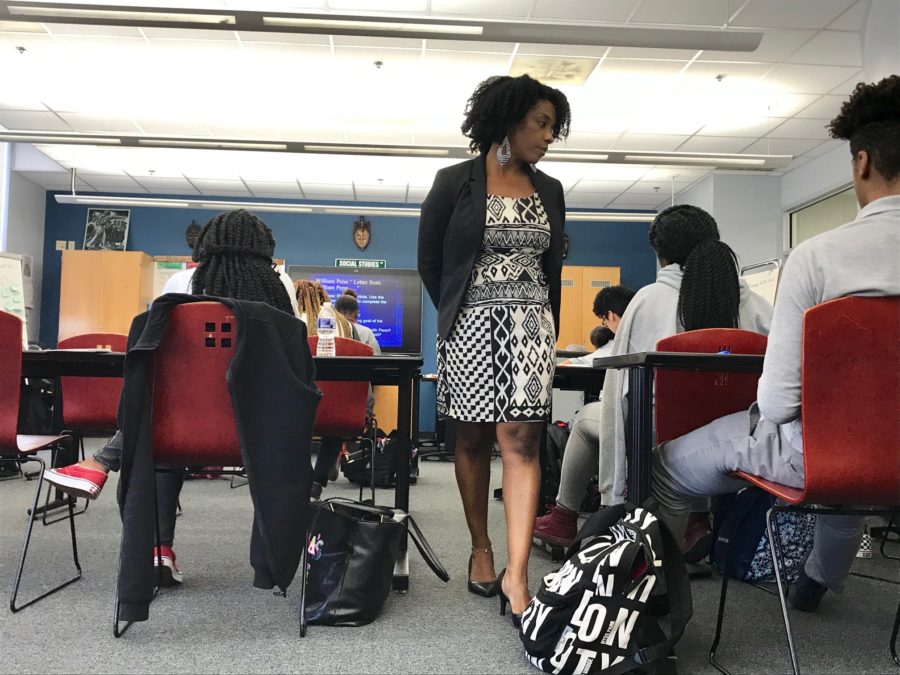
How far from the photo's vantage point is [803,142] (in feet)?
22.9

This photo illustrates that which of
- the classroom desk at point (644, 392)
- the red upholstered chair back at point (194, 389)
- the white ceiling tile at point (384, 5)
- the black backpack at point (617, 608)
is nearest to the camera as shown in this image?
the black backpack at point (617, 608)

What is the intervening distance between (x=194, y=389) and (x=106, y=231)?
8.42 meters

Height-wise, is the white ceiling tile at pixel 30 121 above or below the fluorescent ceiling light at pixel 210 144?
above

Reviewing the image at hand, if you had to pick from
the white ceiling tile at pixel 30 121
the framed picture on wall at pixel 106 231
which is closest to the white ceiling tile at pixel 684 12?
the white ceiling tile at pixel 30 121

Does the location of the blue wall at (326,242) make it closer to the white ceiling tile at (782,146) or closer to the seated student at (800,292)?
the white ceiling tile at (782,146)

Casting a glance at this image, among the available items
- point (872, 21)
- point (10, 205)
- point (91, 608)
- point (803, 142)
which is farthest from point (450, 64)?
point (10, 205)

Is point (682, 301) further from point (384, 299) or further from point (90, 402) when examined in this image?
point (384, 299)

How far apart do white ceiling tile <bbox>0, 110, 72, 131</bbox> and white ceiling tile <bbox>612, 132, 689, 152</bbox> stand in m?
5.52

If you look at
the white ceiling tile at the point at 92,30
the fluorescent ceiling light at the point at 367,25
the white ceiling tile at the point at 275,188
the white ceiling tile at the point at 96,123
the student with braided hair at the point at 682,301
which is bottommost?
the student with braided hair at the point at 682,301

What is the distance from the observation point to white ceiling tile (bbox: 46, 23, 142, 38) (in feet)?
16.3

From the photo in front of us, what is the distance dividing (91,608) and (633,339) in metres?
1.79

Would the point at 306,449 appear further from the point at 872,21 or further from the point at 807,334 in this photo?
the point at 872,21

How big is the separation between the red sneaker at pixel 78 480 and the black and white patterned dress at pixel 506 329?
970mm

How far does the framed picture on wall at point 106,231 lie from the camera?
9.15 meters
